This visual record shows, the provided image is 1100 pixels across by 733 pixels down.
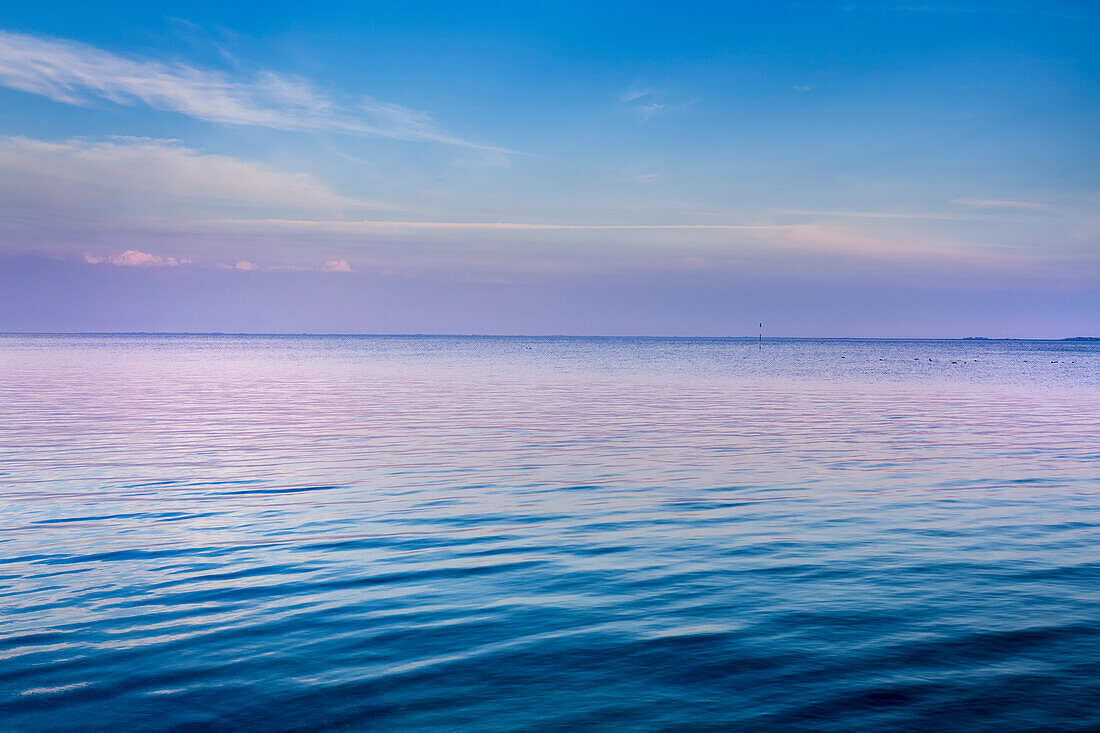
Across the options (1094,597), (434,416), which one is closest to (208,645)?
(1094,597)

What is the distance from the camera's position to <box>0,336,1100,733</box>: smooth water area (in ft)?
25.0

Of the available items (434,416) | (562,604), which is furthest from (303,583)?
(434,416)

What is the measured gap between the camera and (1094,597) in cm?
1077

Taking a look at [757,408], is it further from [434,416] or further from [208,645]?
[208,645]

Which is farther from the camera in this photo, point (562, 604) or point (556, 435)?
point (556, 435)

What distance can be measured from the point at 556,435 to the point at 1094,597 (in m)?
19.3

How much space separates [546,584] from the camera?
11336mm

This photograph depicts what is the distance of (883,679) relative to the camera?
813 cm

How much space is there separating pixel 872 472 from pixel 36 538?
1823cm

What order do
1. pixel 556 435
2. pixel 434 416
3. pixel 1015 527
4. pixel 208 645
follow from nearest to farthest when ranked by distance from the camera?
pixel 208 645 → pixel 1015 527 → pixel 556 435 → pixel 434 416

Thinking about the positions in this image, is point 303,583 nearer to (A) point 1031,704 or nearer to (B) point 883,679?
(B) point 883,679

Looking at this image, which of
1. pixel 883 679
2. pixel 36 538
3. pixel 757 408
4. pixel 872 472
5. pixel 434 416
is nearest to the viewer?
pixel 883 679

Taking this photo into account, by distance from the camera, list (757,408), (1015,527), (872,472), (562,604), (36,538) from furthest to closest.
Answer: (757,408) → (872,472) → (1015,527) → (36,538) → (562,604)

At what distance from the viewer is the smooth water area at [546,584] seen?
761 cm
